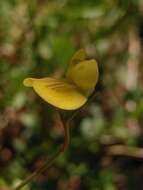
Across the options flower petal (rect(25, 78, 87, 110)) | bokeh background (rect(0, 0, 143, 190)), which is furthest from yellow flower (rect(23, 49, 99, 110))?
bokeh background (rect(0, 0, 143, 190))

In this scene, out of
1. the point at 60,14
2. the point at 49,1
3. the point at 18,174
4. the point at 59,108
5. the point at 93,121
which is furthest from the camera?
the point at 49,1

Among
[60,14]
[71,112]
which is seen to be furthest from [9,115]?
[71,112]

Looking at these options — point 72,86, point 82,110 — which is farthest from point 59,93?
point 82,110

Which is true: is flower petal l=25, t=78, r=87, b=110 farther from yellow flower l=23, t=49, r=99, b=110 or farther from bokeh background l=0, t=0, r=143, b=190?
bokeh background l=0, t=0, r=143, b=190

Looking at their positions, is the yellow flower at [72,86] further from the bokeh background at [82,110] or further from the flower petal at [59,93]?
the bokeh background at [82,110]

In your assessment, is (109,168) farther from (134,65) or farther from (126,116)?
(134,65)

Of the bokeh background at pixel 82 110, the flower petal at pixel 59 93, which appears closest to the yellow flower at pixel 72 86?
the flower petal at pixel 59 93

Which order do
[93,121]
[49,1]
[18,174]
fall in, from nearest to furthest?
[18,174] < [93,121] < [49,1]

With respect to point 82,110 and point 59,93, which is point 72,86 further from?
point 82,110
